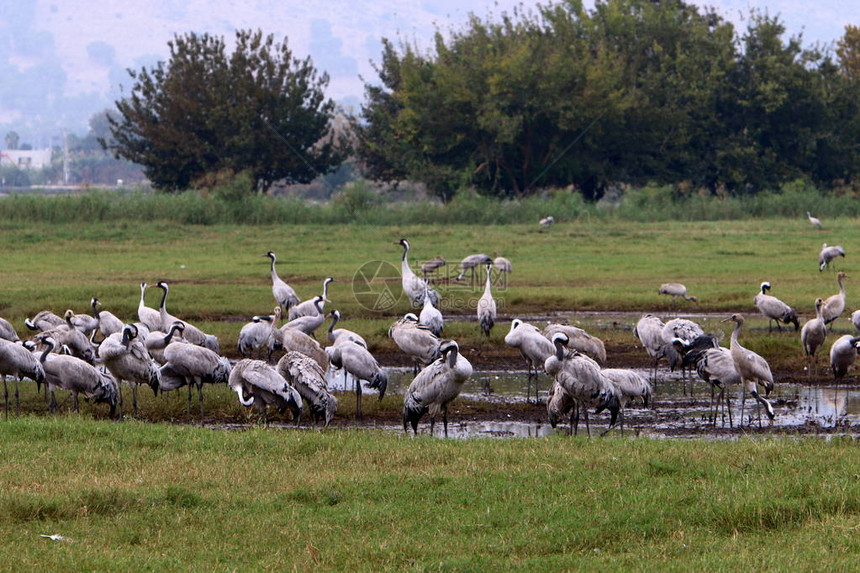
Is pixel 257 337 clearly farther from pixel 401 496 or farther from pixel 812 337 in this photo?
pixel 401 496

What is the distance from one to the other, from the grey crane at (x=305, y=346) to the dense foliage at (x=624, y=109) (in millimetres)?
35202

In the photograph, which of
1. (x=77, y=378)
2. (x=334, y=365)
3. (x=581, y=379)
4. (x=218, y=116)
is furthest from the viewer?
(x=218, y=116)

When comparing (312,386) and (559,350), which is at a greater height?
(559,350)

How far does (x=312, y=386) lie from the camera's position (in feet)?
41.0

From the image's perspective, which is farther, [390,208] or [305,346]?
[390,208]

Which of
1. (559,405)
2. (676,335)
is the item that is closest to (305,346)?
(559,405)

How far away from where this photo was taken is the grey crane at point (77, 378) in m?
12.7

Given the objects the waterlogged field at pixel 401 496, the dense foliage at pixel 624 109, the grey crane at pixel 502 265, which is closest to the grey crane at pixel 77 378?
the waterlogged field at pixel 401 496

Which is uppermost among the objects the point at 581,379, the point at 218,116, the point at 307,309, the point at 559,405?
the point at 218,116

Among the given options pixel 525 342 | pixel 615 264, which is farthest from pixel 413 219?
pixel 525 342

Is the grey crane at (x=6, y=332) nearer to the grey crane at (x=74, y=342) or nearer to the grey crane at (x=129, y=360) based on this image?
the grey crane at (x=74, y=342)

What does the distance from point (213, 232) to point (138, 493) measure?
31.6 metres

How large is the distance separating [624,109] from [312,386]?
40.8 m

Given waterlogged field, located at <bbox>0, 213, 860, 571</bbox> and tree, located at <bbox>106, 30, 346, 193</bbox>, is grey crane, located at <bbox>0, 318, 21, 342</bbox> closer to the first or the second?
waterlogged field, located at <bbox>0, 213, 860, 571</bbox>
